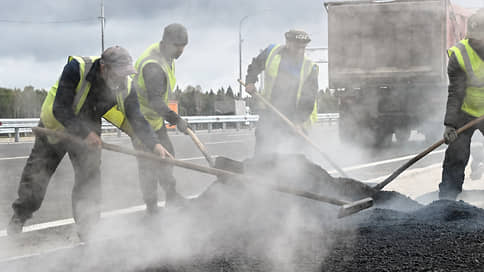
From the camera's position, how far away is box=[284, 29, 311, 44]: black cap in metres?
4.93

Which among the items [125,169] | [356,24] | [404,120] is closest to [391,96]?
[404,120]

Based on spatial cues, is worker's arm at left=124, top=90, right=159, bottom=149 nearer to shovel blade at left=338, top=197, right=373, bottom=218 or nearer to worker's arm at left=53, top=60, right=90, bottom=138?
worker's arm at left=53, top=60, right=90, bottom=138

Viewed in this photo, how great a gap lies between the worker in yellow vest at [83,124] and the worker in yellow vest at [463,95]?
8.50 feet

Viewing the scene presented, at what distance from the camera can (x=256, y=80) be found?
555 centimetres

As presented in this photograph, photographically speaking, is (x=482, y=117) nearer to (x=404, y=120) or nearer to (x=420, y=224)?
(x=420, y=224)

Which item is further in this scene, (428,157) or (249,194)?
(428,157)

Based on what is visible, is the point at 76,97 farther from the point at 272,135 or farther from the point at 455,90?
the point at 455,90

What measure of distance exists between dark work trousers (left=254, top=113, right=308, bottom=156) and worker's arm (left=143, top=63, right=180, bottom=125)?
1271 mm

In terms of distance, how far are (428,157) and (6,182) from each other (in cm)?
628

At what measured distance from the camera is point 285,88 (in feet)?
17.3

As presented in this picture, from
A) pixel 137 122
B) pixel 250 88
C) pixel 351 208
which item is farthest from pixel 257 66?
pixel 351 208

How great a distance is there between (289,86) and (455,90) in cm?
149

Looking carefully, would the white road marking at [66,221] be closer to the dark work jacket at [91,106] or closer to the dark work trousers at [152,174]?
the dark work trousers at [152,174]

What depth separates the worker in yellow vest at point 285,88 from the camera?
5.11 meters
